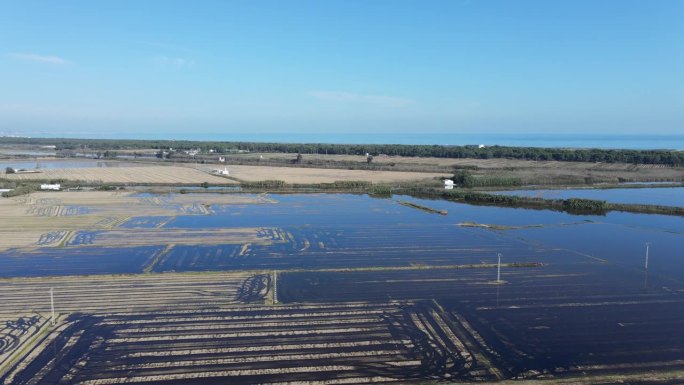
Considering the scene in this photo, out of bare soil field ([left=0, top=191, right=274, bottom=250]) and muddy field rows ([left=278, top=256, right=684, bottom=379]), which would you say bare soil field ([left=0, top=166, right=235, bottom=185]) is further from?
muddy field rows ([left=278, top=256, right=684, bottom=379])

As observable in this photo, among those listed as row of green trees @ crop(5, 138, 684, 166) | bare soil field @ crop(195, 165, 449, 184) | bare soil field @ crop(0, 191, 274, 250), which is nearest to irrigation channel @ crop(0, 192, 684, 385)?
bare soil field @ crop(0, 191, 274, 250)

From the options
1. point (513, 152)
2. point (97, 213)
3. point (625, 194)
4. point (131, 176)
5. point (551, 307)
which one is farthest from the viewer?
point (513, 152)

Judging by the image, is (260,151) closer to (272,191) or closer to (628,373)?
(272,191)

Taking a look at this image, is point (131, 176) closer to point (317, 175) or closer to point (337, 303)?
point (317, 175)

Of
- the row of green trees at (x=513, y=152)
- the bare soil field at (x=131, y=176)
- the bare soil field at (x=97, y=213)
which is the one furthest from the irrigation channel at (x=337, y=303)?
the row of green trees at (x=513, y=152)

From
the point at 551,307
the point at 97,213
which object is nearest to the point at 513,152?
the point at 97,213
